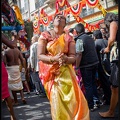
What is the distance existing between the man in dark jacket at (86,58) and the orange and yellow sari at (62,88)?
1135mm

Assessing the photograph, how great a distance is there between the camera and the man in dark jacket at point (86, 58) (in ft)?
12.2

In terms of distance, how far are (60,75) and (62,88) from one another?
14 centimetres

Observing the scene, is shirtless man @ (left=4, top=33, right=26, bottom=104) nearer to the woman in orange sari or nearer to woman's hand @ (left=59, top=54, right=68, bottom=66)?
the woman in orange sari

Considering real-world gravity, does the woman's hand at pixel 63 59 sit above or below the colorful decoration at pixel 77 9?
below

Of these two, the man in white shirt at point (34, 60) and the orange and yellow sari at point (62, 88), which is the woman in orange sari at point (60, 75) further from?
the man in white shirt at point (34, 60)

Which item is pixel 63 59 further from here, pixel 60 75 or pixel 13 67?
pixel 13 67

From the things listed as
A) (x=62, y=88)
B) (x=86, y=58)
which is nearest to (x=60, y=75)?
(x=62, y=88)

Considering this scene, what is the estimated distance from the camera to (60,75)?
8.34 ft

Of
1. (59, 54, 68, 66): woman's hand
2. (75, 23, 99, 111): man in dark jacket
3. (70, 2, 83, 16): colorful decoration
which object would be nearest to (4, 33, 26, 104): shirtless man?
(75, 23, 99, 111): man in dark jacket

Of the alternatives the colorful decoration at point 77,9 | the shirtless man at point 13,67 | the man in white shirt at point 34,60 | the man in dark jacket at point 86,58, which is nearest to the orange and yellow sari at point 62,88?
the man in dark jacket at point 86,58

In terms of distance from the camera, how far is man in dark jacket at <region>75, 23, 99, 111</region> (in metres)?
3.71

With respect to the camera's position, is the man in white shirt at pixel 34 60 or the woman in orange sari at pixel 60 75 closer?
the woman in orange sari at pixel 60 75

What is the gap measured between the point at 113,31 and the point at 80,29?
977 millimetres

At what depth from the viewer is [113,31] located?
283cm
